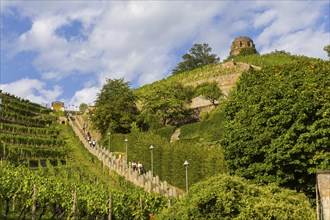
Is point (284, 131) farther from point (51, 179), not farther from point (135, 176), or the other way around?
point (135, 176)

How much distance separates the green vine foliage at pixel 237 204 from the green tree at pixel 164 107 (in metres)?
42.8

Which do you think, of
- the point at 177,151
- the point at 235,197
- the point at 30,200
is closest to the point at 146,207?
the point at 30,200

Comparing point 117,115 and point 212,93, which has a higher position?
point 212,93

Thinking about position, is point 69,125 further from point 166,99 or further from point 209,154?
point 209,154

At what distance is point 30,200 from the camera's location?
2406 cm

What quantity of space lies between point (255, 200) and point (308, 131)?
8970 millimetres

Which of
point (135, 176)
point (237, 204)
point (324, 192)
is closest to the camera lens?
point (324, 192)

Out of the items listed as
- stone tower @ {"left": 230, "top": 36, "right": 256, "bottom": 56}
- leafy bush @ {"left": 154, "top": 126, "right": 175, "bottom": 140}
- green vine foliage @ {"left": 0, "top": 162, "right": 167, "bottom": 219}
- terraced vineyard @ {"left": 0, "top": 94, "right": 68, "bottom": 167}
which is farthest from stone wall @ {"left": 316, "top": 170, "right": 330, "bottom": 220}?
stone tower @ {"left": 230, "top": 36, "right": 256, "bottom": 56}

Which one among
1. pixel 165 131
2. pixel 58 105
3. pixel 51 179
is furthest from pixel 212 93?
pixel 58 105

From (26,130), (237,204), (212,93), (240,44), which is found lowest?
(237,204)

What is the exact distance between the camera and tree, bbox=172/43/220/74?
106 meters

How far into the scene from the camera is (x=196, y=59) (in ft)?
349

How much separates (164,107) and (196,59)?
47580mm

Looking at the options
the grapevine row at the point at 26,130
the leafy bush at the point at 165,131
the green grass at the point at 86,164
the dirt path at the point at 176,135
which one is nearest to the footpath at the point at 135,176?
the green grass at the point at 86,164
